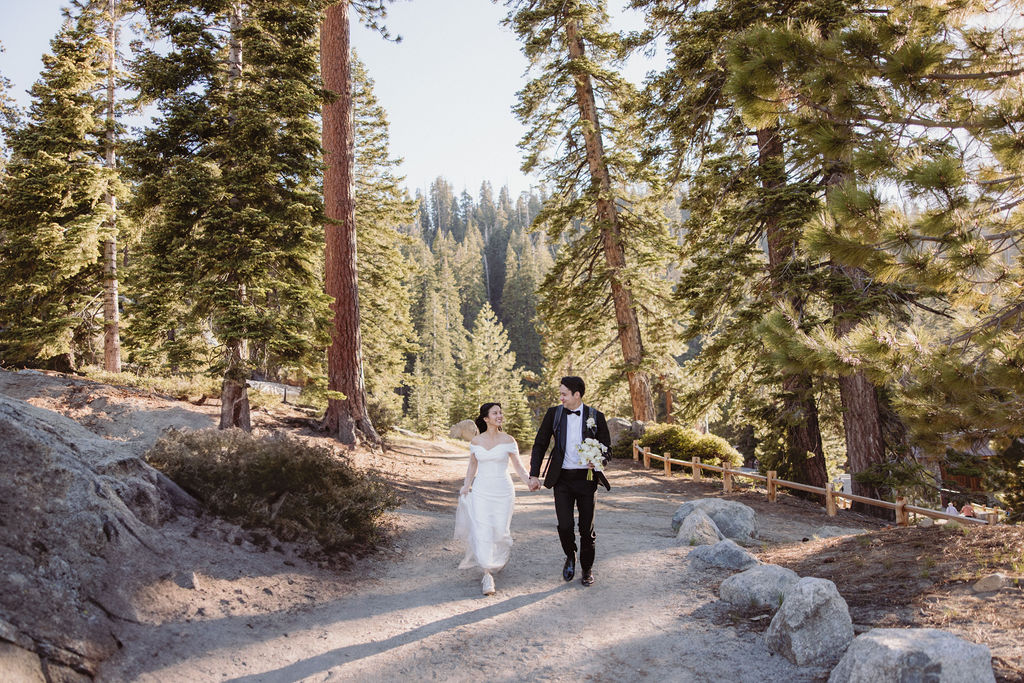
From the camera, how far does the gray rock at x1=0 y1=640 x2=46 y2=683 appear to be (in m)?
3.31

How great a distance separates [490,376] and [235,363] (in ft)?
127

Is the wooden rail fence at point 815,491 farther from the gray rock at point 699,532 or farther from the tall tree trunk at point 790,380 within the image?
the gray rock at point 699,532

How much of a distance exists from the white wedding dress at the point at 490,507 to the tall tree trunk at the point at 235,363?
18.8 ft

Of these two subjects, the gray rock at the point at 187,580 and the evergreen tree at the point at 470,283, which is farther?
the evergreen tree at the point at 470,283

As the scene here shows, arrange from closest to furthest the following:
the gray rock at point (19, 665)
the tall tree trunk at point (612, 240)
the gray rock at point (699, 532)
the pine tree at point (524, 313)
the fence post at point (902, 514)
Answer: the gray rock at point (19, 665) → the gray rock at point (699, 532) → the fence post at point (902, 514) → the tall tree trunk at point (612, 240) → the pine tree at point (524, 313)

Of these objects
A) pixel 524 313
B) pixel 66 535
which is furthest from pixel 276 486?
pixel 524 313

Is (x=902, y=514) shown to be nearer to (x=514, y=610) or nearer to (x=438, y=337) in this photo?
(x=514, y=610)

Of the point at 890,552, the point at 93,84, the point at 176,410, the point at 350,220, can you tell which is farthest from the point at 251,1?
the point at 890,552

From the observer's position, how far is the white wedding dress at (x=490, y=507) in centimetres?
620

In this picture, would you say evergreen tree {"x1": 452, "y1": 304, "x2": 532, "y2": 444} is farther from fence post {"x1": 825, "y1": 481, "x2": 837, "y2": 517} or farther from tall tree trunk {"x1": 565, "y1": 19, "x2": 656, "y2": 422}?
fence post {"x1": 825, "y1": 481, "x2": 837, "y2": 517}

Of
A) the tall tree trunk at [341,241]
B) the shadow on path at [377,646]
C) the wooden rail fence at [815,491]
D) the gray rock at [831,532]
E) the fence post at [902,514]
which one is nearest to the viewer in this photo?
the shadow on path at [377,646]

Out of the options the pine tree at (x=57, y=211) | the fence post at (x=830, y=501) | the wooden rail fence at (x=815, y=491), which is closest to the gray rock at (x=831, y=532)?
the wooden rail fence at (x=815, y=491)

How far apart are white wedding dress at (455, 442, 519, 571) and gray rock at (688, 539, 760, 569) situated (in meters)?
2.25

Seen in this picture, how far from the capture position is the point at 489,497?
627 centimetres
